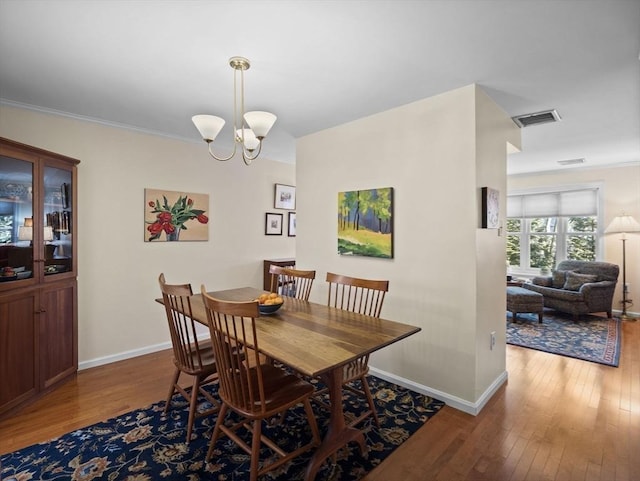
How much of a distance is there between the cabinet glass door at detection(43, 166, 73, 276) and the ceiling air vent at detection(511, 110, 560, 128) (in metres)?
4.24

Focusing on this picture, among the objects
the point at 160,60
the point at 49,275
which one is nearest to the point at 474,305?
the point at 160,60

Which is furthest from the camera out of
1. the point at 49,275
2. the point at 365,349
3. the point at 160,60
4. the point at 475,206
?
the point at 49,275

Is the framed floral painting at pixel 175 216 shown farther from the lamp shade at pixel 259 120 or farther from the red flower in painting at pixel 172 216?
the lamp shade at pixel 259 120

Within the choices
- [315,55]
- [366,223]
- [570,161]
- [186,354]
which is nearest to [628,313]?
[570,161]

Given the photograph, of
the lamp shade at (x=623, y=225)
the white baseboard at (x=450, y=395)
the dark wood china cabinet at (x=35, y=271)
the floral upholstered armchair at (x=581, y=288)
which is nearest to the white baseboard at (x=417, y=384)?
the white baseboard at (x=450, y=395)

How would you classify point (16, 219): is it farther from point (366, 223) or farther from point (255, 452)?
point (366, 223)

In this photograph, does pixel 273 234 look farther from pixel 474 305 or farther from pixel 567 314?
pixel 567 314

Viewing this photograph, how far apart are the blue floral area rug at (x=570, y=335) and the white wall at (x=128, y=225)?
3.99m

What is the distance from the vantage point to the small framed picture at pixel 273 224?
4.84m

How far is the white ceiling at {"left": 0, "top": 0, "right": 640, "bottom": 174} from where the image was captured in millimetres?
1703

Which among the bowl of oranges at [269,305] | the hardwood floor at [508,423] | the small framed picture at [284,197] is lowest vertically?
the hardwood floor at [508,423]

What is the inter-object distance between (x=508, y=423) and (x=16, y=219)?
13.2 ft

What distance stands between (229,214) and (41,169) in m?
2.03

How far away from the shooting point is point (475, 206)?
8.25ft
